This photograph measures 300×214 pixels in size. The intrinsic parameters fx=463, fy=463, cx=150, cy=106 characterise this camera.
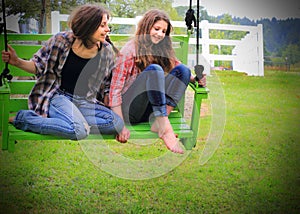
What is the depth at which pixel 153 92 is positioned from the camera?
1.86m

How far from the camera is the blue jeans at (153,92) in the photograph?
1844 mm

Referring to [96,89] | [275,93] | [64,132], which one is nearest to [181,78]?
[96,89]

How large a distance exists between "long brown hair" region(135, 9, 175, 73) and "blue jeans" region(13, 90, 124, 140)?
0.28 m

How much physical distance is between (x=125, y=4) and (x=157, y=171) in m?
1.83

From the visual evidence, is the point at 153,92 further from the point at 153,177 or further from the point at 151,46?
the point at 153,177

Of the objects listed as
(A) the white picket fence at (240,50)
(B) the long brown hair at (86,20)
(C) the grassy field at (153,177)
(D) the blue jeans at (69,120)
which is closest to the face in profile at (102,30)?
(B) the long brown hair at (86,20)

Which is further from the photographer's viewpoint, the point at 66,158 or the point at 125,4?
the point at 125,4

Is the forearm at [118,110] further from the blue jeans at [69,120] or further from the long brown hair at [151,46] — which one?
the long brown hair at [151,46]

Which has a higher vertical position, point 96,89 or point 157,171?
point 96,89

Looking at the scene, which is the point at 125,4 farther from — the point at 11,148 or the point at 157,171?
the point at 11,148

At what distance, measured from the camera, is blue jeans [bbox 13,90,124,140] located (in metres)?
1.80

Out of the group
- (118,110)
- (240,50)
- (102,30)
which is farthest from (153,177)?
(240,50)

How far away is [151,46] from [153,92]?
26cm

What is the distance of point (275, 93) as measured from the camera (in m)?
5.18
